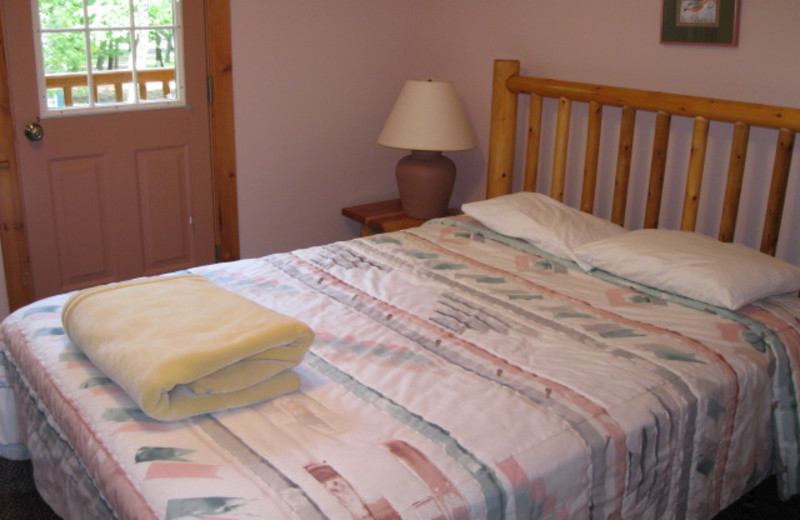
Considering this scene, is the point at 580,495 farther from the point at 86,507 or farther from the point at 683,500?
the point at 86,507

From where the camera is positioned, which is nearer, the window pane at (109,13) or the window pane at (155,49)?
the window pane at (109,13)

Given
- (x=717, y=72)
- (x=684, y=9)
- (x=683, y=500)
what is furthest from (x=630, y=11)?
(x=683, y=500)

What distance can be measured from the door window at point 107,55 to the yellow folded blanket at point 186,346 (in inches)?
51.9

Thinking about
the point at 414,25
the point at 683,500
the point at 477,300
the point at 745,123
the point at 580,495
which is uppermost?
the point at 414,25

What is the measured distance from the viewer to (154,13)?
10.3 feet

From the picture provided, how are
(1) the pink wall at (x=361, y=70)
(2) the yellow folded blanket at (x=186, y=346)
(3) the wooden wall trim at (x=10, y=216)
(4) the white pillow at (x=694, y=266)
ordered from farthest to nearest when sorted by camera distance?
(1) the pink wall at (x=361, y=70) < (3) the wooden wall trim at (x=10, y=216) < (4) the white pillow at (x=694, y=266) < (2) the yellow folded blanket at (x=186, y=346)

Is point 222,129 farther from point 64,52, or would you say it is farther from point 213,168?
point 64,52

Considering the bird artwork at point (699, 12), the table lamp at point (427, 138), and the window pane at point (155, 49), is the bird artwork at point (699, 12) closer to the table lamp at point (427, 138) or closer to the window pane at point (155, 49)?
the table lamp at point (427, 138)

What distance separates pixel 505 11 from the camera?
11.0 feet

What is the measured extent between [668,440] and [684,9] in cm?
156

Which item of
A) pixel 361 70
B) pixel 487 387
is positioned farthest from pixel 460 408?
pixel 361 70

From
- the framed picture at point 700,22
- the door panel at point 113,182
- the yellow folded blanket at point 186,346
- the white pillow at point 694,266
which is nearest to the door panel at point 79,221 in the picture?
the door panel at point 113,182

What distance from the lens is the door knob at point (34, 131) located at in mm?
2941

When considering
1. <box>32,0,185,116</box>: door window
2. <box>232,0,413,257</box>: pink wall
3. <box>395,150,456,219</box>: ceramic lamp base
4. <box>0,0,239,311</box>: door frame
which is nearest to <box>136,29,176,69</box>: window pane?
<box>32,0,185,116</box>: door window
